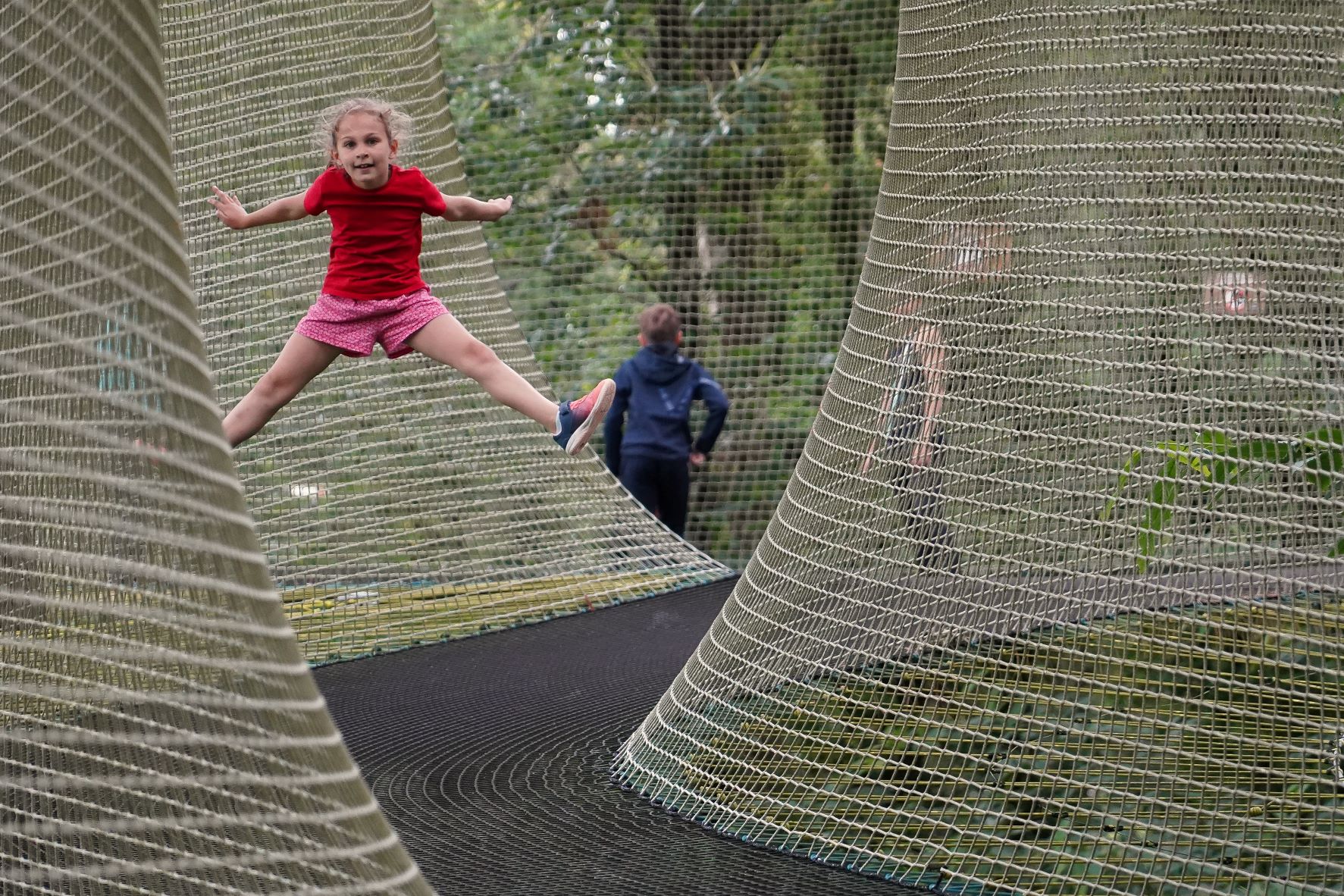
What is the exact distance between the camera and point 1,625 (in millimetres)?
2213

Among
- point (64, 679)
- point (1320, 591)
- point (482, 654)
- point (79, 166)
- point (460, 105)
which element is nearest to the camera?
point (79, 166)

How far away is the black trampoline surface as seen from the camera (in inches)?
102

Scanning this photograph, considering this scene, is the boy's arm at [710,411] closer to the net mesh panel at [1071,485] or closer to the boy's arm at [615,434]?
the boy's arm at [615,434]

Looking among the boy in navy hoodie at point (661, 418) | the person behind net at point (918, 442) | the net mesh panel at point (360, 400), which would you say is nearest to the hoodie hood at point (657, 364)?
the boy in navy hoodie at point (661, 418)

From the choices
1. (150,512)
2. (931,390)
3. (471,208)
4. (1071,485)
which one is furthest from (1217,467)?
(471,208)

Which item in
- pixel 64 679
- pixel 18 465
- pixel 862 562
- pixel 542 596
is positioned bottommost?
pixel 542 596

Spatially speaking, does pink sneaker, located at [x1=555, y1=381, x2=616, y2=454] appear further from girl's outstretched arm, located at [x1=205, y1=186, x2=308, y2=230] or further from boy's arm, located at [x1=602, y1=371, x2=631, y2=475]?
boy's arm, located at [x1=602, y1=371, x2=631, y2=475]

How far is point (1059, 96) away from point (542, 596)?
3.16 metres

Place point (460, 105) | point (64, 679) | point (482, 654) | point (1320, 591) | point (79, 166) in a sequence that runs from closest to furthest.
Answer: point (79, 166), point (64, 679), point (1320, 591), point (482, 654), point (460, 105)

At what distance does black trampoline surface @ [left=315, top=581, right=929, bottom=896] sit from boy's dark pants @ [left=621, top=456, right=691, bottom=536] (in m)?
1.42

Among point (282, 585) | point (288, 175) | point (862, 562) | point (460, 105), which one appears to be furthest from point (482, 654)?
point (460, 105)

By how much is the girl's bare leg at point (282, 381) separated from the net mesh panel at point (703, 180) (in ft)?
12.6

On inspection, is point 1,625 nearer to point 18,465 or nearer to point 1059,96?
point 18,465

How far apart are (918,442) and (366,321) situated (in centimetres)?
135
